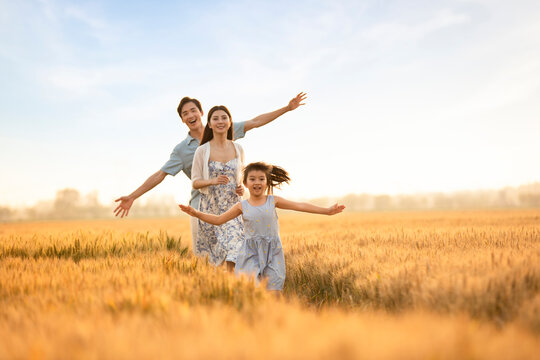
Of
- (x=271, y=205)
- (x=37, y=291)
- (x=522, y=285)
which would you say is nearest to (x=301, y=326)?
(x=522, y=285)

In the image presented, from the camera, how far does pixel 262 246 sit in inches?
181

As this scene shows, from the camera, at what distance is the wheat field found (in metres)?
1.73

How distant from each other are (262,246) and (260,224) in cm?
27

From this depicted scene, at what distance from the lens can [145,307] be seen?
253 cm

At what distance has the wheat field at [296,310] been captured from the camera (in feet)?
5.69

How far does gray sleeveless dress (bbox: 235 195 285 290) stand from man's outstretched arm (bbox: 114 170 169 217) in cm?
171

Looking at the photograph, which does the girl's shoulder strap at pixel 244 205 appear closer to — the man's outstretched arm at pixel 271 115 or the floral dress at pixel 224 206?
the floral dress at pixel 224 206

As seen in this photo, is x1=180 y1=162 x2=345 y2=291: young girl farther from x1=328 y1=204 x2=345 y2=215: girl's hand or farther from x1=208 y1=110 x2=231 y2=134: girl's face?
x1=208 y1=110 x2=231 y2=134: girl's face

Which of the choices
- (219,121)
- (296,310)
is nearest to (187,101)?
(219,121)

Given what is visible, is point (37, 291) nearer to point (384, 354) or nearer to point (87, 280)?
point (87, 280)

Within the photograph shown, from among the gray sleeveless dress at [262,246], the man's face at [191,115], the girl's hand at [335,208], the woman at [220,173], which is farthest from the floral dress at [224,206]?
the girl's hand at [335,208]

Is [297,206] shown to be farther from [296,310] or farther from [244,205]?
[296,310]

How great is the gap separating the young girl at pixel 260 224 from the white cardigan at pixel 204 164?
0.43m

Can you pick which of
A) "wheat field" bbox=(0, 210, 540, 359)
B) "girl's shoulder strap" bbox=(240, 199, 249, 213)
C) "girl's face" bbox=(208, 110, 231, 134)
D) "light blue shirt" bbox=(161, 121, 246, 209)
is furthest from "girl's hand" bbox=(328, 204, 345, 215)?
→ "light blue shirt" bbox=(161, 121, 246, 209)
